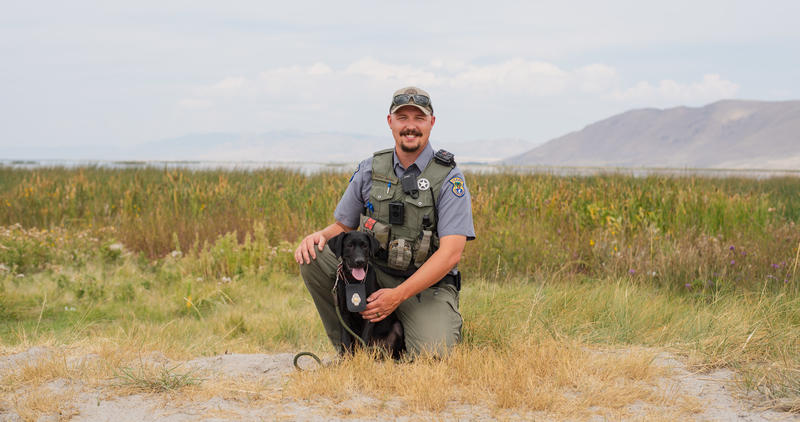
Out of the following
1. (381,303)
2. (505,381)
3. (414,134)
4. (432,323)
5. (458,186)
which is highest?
(414,134)

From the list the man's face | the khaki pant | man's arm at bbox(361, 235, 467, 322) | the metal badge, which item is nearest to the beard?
the man's face

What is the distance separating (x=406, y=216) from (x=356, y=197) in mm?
471

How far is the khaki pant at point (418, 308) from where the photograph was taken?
411 centimetres

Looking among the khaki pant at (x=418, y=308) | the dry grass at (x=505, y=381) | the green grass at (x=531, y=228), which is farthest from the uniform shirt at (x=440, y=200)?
the green grass at (x=531, y=228)

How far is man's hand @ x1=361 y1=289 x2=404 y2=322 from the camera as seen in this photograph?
145 inches

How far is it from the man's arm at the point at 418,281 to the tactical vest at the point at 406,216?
18cm

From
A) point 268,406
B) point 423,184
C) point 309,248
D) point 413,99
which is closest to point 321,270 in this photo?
point 309,248

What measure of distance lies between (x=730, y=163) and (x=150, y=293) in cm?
14977

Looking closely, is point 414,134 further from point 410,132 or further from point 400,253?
point 400,253

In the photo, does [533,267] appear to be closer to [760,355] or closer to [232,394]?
[760,355]

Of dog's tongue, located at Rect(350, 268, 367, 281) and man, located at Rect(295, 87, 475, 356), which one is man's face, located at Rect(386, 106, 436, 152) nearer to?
man, located at Rect(295, 87, 475, 356)

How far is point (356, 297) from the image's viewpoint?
142 inches

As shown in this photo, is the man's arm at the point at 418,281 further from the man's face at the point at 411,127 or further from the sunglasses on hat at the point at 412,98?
the sunglasses on hat at the point at 412,98

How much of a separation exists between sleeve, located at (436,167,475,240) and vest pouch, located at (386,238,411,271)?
0.84 feet
